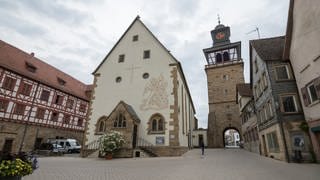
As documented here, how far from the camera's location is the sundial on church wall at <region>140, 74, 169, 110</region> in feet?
62.1

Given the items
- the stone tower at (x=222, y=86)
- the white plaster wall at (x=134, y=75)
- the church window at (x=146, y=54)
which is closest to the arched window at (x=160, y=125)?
the white plaster wall at (x=134, y=75)

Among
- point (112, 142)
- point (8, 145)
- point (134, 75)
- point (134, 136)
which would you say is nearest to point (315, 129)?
point (134, 136)

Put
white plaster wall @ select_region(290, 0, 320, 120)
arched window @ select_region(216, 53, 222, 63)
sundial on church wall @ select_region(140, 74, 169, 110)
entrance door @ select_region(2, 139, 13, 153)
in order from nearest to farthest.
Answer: white plaster wall @ select_region(290, 0, 320, 120) → sundial on church wall @ select_region(140, 74, 169, 110) → entrance door @ select_region(2, 139, 13, 153) → arched window @ select_region(216, 53, 222, 63)

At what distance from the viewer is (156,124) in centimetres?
1847

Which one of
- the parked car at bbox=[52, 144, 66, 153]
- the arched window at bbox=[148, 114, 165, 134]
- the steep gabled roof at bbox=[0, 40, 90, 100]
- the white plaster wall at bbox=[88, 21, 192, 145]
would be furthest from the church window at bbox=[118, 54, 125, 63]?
the parked car at bbox=[52, 144, 66, 153]

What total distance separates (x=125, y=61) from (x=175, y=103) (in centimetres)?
842

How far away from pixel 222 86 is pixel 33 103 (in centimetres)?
3405

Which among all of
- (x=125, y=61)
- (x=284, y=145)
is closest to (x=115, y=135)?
(x=125, y=61)

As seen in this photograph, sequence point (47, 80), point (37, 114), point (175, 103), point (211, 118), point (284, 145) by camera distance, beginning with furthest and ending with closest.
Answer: point (211, 118) < point (47, 80) < point (37, 114) < point (175, 103) < point (284, 145)

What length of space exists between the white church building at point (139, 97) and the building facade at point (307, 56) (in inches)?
402

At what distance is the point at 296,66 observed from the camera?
45.1 ft

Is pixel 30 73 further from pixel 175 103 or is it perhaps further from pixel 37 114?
pixel 175 103

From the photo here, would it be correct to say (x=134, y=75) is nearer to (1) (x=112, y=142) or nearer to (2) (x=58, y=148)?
(1) (x=112, y=142)

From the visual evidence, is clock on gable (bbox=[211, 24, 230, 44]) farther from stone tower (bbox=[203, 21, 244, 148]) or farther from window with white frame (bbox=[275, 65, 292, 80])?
window with white frame (bbox=[275, 65, 292, 80])
